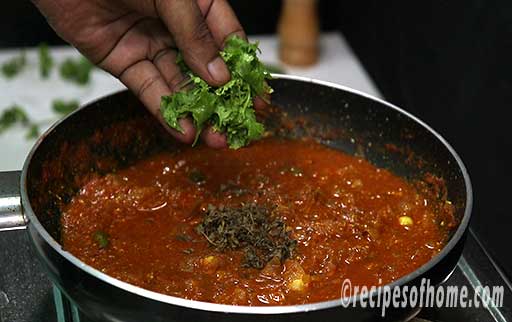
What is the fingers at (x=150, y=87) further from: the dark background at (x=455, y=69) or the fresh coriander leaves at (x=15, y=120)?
the fresh coriander leaves at (x=15, y=120)

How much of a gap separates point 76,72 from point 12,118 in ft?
1.24

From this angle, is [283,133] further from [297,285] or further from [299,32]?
[299,32]

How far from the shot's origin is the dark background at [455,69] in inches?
79.4

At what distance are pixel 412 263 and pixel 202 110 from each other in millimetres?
516

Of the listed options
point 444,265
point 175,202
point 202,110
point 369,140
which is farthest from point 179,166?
point 444,265

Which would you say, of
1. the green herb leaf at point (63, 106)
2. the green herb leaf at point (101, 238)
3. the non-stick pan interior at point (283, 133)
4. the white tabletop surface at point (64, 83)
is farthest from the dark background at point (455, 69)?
the green herb leaf at point (101, 238)

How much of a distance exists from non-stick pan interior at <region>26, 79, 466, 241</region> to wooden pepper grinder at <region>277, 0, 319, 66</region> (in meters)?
1.15

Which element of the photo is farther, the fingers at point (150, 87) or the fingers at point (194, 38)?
the fingers at point (150, 87)

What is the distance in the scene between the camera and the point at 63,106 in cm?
257

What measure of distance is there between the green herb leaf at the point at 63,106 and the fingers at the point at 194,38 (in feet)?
4.11

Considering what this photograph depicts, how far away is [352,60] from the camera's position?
3.03 m

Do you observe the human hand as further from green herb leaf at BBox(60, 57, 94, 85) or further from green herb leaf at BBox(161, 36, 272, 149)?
green herb leaf at BBox(60, 57, 94, 85)

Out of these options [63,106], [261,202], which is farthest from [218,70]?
[63,106]

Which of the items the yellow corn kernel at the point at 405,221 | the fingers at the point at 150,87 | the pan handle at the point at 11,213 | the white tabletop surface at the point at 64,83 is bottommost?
the white tabletop surface at the point at 64,83
